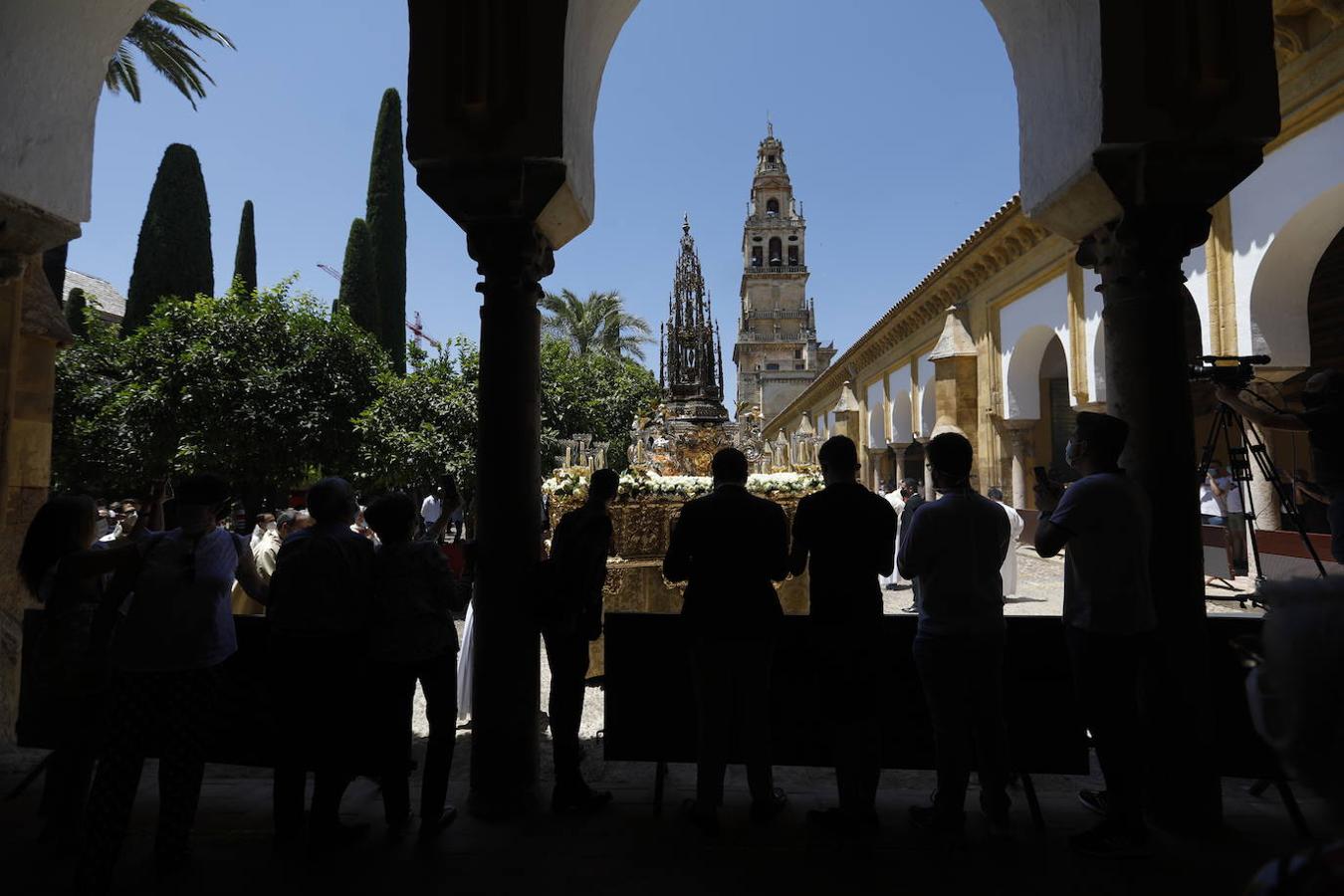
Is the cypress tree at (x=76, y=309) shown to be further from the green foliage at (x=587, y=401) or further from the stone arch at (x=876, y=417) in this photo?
the stone arch at (x=876, y=417)

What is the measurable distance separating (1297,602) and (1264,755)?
10.2 feet

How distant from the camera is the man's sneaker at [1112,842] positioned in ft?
9.32

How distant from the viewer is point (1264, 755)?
327 cm

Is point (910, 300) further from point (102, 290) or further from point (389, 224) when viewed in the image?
point (102, 290)

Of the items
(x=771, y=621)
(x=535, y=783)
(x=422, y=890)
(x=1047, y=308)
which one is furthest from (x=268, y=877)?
(x=1047, y=308)

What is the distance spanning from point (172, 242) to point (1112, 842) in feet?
97.0

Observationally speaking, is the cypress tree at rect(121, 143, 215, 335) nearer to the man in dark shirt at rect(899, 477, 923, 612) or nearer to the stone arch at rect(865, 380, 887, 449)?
the stone arch at rect(865, 380, 887, 449)

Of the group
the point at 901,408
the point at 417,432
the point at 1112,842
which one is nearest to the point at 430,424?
the point at 417,432

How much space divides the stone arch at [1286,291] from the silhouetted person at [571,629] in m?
8.44

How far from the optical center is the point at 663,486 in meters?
7.36

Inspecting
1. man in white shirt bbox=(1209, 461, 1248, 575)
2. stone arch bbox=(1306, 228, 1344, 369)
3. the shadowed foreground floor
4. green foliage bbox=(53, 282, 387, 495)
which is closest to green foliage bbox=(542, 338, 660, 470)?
green foliage bbox=(53, 282, 387, 495)

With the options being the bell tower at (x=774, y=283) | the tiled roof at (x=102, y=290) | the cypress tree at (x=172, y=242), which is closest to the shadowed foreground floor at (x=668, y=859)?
the cypress tree at (x=172, y=242)

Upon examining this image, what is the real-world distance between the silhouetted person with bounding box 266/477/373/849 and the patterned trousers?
287 millimetres

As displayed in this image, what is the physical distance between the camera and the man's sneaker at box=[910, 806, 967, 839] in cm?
296
